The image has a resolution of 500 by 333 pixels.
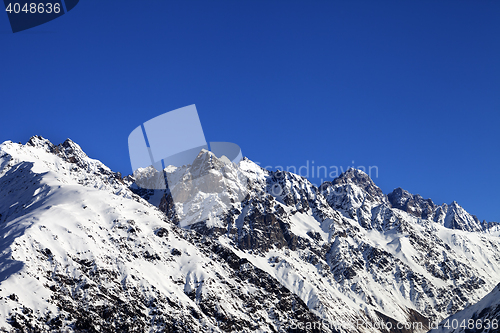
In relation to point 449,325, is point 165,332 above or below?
→ below

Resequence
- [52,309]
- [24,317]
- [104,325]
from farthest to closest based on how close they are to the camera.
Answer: [104,325]
[52,309]
[24,317]

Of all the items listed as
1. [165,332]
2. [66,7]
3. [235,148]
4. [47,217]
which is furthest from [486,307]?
[47,217]

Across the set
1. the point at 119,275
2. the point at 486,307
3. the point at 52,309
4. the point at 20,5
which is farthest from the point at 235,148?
the point at 20,5

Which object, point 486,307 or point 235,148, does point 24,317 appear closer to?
point 235,148

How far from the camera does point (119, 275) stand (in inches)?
7318

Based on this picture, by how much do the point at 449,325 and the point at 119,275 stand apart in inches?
4917

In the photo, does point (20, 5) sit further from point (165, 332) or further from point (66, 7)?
point (165, 332)

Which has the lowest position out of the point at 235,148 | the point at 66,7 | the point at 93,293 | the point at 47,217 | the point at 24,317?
the point at 24,317

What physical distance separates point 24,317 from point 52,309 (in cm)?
1292

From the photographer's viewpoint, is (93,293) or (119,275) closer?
(93,293)

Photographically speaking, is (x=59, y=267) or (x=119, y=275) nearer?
(x=59, y=267)

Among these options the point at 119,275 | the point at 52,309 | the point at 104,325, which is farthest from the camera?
the point at 119,275

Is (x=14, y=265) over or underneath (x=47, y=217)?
underneath

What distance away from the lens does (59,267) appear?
167000 millimetres
